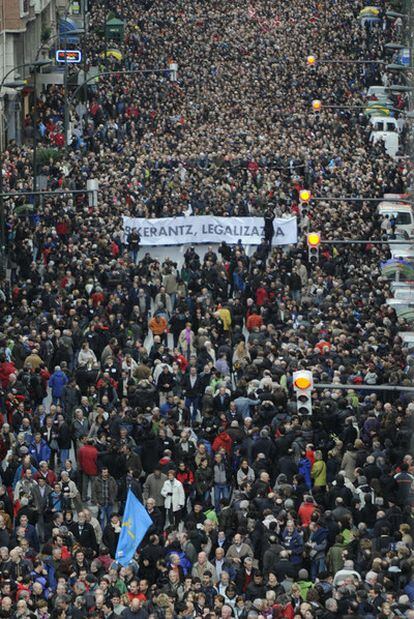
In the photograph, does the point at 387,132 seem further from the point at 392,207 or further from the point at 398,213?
the point at 398,213

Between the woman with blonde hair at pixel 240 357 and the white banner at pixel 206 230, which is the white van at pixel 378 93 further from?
the woman with blonde hair at pixel 240 357

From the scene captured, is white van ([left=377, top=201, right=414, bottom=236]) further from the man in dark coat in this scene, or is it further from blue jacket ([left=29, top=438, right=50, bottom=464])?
the man in dark coat

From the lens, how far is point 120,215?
5394 centimetres

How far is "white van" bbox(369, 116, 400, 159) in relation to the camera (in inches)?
2712

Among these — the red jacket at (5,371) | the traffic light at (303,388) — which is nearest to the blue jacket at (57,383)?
the red jacket at (5,371)

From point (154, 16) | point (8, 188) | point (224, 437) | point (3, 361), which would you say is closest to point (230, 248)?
point (8, 188)

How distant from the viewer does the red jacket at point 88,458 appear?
111ft

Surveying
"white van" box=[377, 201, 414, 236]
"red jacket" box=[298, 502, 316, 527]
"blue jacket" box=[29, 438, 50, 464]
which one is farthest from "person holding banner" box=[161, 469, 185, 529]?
"white van" box=[377, 201, 414, 236]

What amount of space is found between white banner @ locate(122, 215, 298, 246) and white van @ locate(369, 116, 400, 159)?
599 inches

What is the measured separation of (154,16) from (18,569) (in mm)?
63517

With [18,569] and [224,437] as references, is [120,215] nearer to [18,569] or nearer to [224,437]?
[224,437]

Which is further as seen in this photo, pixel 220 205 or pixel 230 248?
pixel 220 205

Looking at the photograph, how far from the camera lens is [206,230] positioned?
5331 cm

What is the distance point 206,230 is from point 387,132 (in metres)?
17.4
